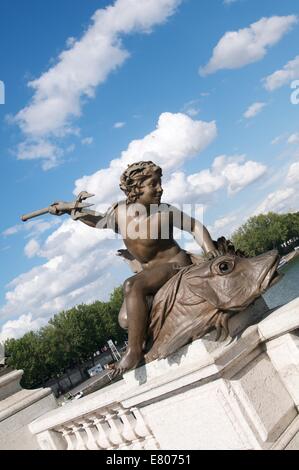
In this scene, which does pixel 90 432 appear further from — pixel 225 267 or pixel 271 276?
pixel 271 276

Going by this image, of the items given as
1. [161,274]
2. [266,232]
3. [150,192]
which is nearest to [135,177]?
[150,192]

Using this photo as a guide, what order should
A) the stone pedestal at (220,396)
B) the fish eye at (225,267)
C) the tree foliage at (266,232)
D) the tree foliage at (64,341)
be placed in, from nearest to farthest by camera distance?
the stone pedestal at (220,396) → the fish eye at (225,267) → the tree foliage at (64,341) → the tree foliage at (266,232)

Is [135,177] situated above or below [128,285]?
above

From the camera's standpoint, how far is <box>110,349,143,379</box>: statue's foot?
459 cm

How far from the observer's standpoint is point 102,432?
16.8ft

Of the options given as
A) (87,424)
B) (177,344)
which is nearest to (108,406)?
(87,424)

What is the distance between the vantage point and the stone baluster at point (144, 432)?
15.3ft

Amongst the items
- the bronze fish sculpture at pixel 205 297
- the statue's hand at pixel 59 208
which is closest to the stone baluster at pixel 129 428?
the bronze fish sculpture at pixel 205 297

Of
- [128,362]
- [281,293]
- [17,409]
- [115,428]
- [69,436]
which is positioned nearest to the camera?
[128,362]

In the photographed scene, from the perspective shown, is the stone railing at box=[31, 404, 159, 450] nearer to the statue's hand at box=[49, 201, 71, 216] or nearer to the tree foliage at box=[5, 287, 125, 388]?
the statue's hand at box=[49, 201, 71, 216]

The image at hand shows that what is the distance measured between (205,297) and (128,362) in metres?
0.99

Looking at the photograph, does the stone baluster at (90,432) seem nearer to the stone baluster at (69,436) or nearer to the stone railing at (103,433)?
the stone railing at (103,433)

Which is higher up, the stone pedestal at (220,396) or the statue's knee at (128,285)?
the statue's knee at (128,285)

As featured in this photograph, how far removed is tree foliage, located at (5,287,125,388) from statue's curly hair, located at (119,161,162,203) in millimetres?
46995
